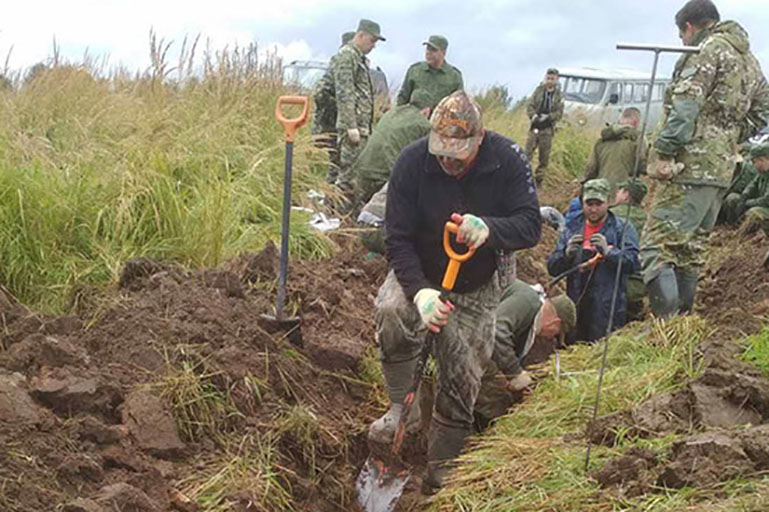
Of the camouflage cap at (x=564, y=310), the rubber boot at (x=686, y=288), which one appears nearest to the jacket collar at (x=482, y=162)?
the camouflage cap at (x=564, y=310)

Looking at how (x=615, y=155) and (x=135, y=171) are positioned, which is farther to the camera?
(x=615, y=155)

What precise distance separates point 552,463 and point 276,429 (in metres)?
1.26

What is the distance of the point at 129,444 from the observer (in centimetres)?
392

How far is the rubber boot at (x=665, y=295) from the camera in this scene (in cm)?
645

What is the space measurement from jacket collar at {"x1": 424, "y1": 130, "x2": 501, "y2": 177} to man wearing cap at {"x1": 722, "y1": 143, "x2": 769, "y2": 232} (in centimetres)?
696

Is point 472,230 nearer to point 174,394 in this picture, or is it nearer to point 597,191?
point 174,394

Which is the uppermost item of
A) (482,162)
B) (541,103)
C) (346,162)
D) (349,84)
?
(541,103)

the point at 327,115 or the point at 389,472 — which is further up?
the point at 327,115

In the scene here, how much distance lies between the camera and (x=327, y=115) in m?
10.5

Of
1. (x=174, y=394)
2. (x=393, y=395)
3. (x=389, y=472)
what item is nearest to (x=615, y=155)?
(x=393, y=395)

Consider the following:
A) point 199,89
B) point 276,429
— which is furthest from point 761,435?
point 199,89

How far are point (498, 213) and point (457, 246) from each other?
9.0 inches

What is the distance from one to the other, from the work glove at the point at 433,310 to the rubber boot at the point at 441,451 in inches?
29.7

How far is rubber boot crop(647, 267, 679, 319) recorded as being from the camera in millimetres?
6453
